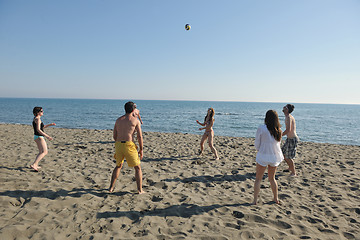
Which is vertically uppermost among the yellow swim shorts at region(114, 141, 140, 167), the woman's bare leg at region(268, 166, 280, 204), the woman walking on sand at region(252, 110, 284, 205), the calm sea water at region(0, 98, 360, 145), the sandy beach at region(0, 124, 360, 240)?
the woman walking on sand at region(252, 110, 284, 205)

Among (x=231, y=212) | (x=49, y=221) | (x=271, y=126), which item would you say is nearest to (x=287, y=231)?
(x=231, y=212)

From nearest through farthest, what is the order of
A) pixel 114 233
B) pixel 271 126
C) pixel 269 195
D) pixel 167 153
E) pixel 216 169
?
pixel 114 233 → pixel 271 126 → pixel 269 195 → pixel 216 169 → pixel 167 153

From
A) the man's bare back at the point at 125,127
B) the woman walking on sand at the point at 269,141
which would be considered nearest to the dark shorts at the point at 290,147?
the woman walking on sand at the point at 269,141

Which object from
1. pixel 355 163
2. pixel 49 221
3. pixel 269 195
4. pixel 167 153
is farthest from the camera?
pixel 167 153

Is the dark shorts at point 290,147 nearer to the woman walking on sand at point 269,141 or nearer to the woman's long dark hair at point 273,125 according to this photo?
the woman walking on sand at point 269,141

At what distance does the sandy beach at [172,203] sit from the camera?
3.03 m

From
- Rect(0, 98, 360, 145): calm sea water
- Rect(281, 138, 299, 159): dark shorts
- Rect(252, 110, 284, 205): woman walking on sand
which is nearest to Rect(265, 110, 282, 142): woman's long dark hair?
Rect(252, 110, 284, 205): woman walking on sand

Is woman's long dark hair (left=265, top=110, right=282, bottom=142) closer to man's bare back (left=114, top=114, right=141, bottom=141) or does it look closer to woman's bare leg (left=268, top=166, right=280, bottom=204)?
woman's bare leg (left=268, top=166, right=280, bottom=204)

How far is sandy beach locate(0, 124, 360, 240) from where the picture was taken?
119 inches

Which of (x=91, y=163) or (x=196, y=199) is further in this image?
(x=91, y=163)

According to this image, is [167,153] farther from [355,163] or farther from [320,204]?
[355,163]

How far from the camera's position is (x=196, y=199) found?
418 cm

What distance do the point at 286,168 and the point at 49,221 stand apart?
Result: 663 cm

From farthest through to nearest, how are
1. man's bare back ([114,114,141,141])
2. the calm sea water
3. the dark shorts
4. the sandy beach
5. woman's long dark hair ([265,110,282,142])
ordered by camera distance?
the calm sea water, the dark shorts, man's bare back ([114,114,141,141]), woman's long dark hair ([265,110,282,142]), the sandy beach
